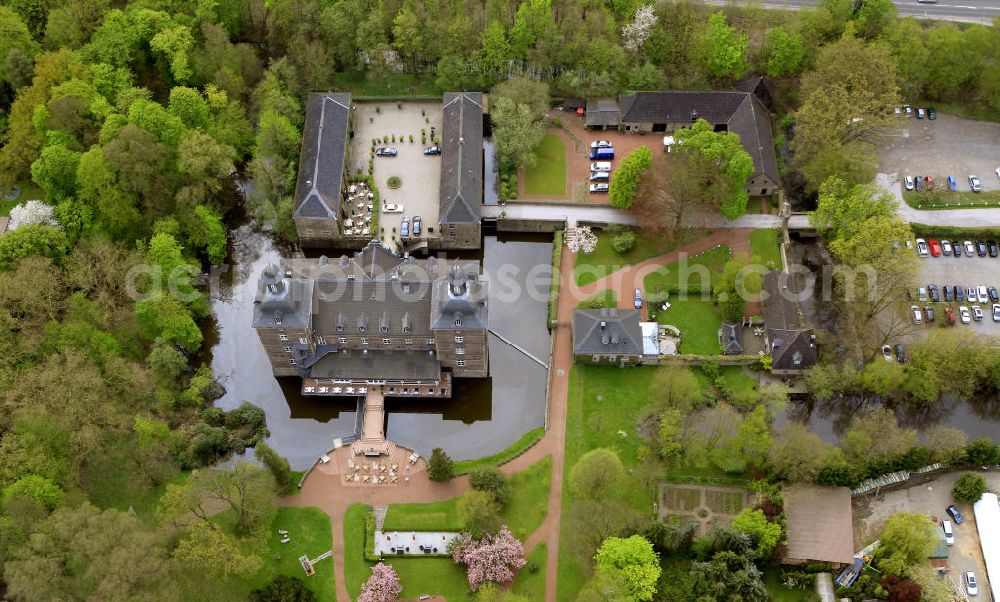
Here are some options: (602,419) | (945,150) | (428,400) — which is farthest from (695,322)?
(945,150)

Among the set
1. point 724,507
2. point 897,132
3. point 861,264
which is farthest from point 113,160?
point 897,132

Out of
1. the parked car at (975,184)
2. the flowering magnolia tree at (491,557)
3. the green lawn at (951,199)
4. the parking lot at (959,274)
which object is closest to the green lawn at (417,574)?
the flowering magnolia tree at (491,557)

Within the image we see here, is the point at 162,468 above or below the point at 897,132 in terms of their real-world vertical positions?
below

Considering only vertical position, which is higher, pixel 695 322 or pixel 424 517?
pixel 695 322

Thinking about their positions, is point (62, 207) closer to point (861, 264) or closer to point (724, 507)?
point (724, 507)

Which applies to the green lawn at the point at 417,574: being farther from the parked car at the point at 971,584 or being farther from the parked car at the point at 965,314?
the parked car at the point at 965,314

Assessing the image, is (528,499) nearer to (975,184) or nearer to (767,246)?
(767,246)

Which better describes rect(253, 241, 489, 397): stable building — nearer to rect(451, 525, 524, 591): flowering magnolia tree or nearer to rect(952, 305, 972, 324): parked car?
rect(451, 525, 524, 591): flowering magnolia tree
